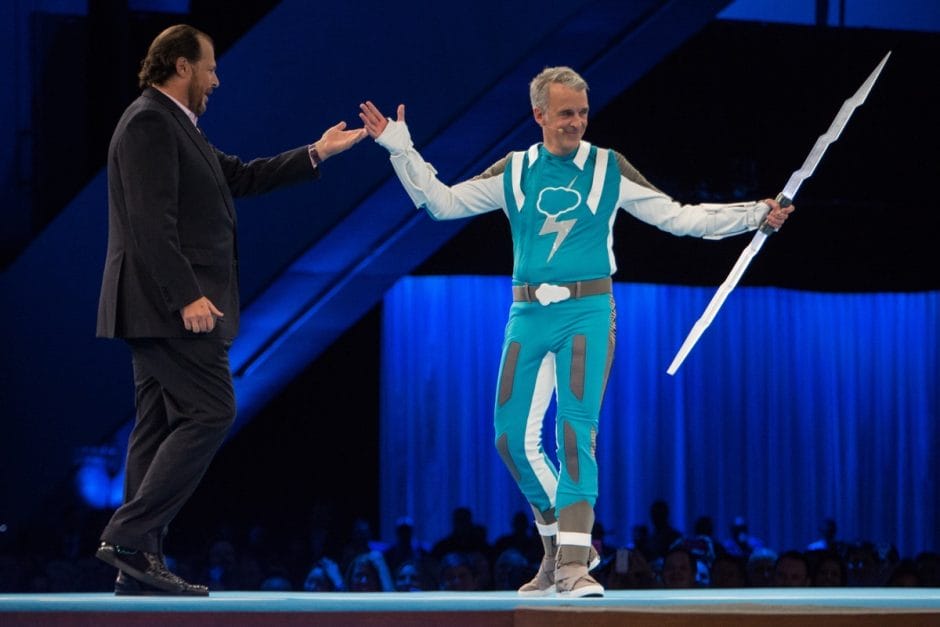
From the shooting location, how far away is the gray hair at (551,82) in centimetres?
434

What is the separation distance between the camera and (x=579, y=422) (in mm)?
4254

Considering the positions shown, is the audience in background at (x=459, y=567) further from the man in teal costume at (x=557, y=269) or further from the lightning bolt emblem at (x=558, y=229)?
the lightning bolt emblem at (x=558, y=229)

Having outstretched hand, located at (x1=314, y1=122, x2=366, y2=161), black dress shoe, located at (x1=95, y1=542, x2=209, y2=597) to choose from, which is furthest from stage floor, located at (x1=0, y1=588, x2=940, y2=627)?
outstretched hand, located at (x1=314, y1=122, x2=366, y2=161)

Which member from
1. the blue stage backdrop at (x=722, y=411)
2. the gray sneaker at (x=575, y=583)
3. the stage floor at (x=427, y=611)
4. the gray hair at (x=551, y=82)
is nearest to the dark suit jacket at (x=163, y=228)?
the stage floor at (x=427, y=611)

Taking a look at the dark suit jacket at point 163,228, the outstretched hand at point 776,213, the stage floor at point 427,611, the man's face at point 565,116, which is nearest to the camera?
the stage floor at point 427,611

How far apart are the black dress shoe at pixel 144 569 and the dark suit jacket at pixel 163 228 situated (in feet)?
1.94

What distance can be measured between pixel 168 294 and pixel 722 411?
424 inches

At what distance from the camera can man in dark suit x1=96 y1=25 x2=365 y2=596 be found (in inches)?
152

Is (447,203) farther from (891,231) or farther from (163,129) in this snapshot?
(891,231)

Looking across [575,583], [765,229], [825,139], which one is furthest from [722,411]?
[575,583]

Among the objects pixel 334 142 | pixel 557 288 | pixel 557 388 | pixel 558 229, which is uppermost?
pixel 334 142

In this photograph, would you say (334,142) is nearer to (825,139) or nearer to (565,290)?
(565,290)

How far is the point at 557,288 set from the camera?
431cm

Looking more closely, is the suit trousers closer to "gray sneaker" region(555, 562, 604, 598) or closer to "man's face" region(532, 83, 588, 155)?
"gray sneaker" region(555, 562, 604, 598)
